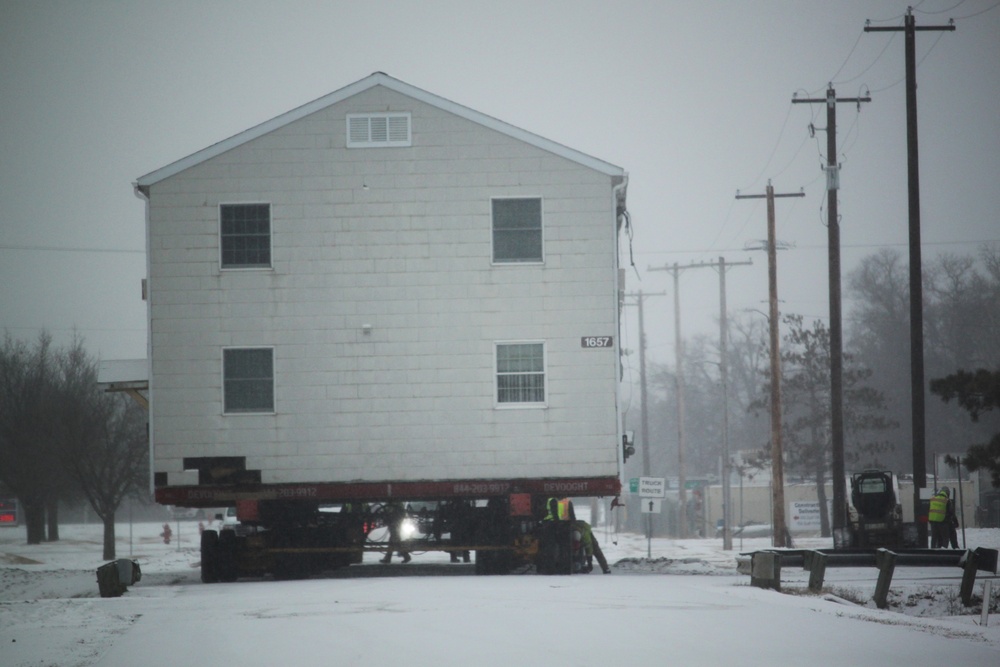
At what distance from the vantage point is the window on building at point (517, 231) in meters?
23.3

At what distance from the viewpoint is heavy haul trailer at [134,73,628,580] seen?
22.7 meters

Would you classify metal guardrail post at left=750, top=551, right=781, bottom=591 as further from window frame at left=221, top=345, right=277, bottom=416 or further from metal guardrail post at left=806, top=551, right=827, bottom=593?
window frame at left=221, top=345, right=277, bottom=416

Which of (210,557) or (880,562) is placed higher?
(880,562)

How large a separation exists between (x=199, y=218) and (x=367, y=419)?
470 centimetres

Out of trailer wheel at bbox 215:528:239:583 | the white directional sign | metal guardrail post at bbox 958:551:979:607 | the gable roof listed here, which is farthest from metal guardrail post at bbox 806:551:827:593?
the white directional sign

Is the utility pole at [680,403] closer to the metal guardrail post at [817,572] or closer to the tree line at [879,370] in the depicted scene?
the tree line at [879,370]

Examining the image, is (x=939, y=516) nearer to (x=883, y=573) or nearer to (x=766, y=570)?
(x=766, y=570)

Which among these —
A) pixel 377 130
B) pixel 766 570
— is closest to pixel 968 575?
pixel 766 570

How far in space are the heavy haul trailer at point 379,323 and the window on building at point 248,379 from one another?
4 centimetres

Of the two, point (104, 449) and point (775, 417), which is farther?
point (104, 449)

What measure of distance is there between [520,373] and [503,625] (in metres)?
10.1

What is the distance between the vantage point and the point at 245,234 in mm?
23406

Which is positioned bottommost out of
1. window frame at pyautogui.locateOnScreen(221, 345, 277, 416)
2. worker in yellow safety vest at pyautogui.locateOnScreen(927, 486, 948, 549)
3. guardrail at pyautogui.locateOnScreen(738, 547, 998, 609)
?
worker in yellow safety vest at pyautogui.locateOnScreen(927, 486, 948, 549)

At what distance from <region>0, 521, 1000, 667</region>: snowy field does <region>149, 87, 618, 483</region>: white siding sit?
8.36 ft
